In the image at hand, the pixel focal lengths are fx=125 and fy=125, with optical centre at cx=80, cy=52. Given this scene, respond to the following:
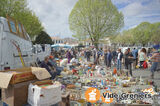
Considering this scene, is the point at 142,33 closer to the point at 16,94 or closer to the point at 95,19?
the point at 95,19

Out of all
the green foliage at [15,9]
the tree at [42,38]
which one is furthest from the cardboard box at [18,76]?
the tree at [42,38]

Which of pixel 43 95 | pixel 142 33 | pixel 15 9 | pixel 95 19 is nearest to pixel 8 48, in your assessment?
pixel 43 95

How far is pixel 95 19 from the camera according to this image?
86.1ft

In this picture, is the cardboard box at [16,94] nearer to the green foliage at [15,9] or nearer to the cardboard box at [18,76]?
the cardboard box at [18,76]

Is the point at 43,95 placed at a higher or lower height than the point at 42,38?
lower

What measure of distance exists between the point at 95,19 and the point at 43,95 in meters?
25.3

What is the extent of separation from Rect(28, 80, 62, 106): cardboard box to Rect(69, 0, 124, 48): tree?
24484 millimetres

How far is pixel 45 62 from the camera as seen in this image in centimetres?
602

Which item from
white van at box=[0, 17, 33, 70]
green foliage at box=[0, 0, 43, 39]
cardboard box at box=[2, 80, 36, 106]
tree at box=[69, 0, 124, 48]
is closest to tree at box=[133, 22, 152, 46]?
tree at box=[69, 0, 124, 48]

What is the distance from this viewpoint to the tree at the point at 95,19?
25484 mm

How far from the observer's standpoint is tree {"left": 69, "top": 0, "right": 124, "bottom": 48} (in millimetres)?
25484

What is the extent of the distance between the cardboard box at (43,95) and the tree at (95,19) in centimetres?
2448

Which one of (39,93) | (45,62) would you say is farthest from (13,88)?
(45,62)

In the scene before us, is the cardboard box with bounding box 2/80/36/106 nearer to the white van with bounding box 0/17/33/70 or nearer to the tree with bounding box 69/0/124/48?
the white van with bounding box 0/17/33/70
